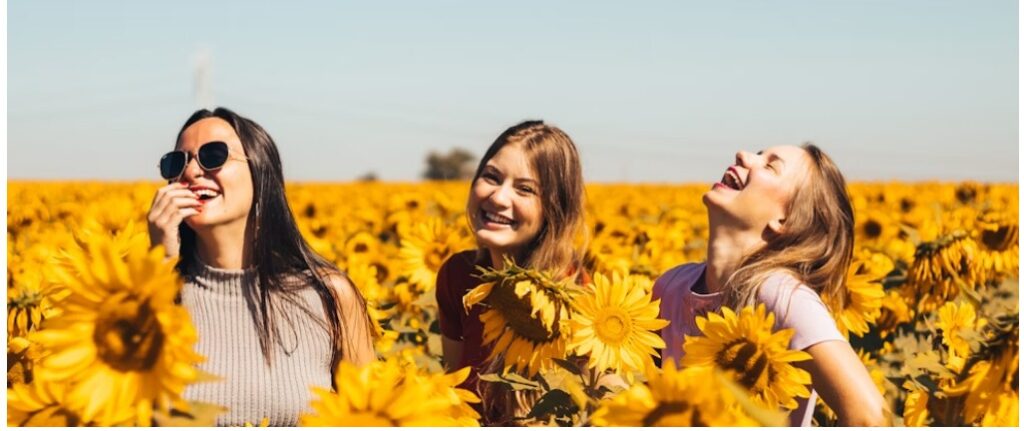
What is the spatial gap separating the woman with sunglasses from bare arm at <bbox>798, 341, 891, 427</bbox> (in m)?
0.97

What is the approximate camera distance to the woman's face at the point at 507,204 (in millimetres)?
3314

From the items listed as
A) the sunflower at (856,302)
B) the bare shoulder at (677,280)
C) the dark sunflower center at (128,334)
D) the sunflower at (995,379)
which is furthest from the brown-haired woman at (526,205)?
the dark sunflower center at (128,334)

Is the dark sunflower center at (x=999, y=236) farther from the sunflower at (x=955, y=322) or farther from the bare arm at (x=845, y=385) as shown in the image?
the bare arm at (x=845, y=385)

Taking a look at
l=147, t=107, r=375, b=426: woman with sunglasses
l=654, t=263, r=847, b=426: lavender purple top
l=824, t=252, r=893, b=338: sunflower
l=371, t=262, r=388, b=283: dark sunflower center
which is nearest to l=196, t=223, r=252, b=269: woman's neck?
l=147, t=107, r=375, b=426: woman with sunglasses

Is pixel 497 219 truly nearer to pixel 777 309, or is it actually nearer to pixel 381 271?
pixel 777 309

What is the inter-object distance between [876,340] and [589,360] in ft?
12.5

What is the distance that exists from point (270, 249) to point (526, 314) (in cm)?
59

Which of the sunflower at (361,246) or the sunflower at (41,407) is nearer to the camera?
the sunflower at (41,407)

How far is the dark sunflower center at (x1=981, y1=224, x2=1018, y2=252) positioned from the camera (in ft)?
19.0

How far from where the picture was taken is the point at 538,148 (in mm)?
3406

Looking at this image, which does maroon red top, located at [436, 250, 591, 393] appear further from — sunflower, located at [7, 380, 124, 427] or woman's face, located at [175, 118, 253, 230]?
sunflower, located at [7, 380, 124, 427]

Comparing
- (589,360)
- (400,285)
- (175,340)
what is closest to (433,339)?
(400,285)

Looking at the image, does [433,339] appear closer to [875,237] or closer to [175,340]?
[175,340]

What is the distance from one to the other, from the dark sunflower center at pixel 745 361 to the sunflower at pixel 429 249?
2.92 m
